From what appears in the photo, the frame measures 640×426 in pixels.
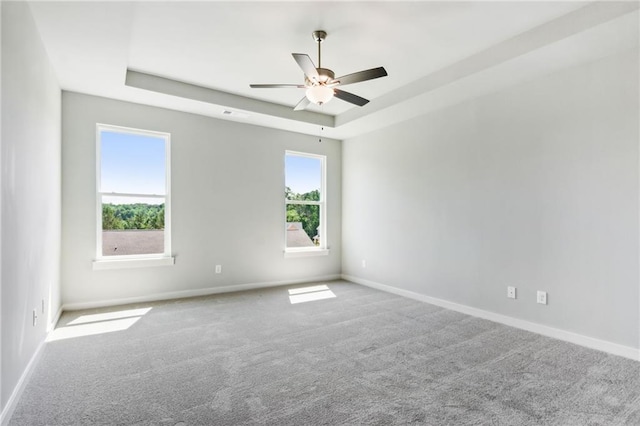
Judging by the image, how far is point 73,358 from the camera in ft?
9.00

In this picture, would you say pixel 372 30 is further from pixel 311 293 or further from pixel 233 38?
pixel 311 293

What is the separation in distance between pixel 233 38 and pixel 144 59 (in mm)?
1119

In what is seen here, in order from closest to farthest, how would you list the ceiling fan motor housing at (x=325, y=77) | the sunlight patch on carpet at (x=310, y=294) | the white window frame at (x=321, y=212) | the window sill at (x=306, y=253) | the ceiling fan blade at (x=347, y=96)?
the ceiling fan motor housing at (x=325, y=77) < the ceiling fan blade at (x=347, y=96) < the sunlight patch on carpet at (x=310, y=294) < the window sill at (x=306, y=253) < the white window frame at (x=321, y=212)

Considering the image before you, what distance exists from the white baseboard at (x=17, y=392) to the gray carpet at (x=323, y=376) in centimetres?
4

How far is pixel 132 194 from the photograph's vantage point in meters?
4.49

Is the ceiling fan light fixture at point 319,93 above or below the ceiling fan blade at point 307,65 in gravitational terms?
below

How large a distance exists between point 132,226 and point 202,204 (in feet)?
3.07

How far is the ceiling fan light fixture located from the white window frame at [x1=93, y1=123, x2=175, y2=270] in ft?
8.59

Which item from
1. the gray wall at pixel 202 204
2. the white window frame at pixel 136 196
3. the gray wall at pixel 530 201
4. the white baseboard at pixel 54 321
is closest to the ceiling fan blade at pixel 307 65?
the gray wall at pixel 530 201

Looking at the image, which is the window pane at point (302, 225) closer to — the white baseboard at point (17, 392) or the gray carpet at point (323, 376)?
the gray carpet at point (323, 376)

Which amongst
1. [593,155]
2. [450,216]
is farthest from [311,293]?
[593,155]

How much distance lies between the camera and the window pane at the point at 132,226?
4.33 metres

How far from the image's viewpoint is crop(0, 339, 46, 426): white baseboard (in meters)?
1.90

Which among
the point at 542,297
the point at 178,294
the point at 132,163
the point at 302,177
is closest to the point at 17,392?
the point at 178,294
